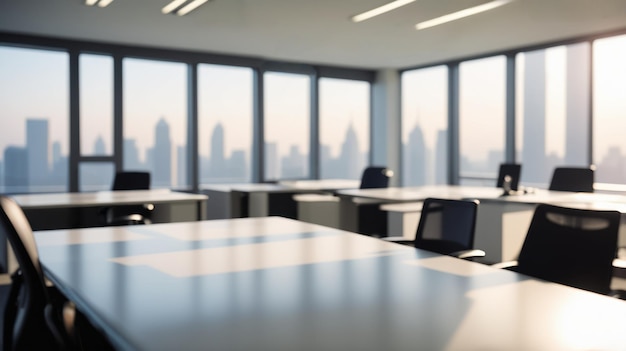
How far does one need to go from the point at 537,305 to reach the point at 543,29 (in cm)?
597

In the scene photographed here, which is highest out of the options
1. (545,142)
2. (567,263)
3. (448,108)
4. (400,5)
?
(400,5)

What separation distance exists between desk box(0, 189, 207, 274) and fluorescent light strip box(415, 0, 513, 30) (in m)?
3.25

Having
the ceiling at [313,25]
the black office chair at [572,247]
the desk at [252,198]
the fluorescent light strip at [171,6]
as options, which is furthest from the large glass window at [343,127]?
the black office chair at [572,247]

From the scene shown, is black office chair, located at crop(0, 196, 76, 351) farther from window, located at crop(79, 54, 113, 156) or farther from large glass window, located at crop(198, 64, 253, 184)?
large glass window, located at crop(198, 64, 253, 184)

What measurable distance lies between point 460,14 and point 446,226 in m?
3.64

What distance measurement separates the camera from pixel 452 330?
4.79ft

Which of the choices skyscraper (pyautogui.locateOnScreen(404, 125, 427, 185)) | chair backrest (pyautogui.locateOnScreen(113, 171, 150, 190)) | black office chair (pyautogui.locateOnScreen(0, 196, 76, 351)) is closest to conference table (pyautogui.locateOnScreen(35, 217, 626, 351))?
black office chair (pyautogui.locateOnScreen(0, 196, 76, 351))

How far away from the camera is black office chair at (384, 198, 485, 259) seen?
3.02 metres

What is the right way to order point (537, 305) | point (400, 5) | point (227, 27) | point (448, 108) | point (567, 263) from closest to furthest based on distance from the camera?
point (537, 305)
point (567, 263)
point (400, 5)
point (227, 27)
point (448, 108)

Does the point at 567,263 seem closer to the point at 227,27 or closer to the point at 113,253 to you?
the point at 113,253

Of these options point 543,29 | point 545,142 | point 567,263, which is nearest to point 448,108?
point 545,142

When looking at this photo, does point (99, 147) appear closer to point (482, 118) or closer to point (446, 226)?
point (482, 118)

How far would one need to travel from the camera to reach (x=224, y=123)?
8781mm

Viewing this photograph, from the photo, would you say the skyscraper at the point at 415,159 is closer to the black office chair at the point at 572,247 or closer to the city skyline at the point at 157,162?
the city skyline at the point at 157,162
